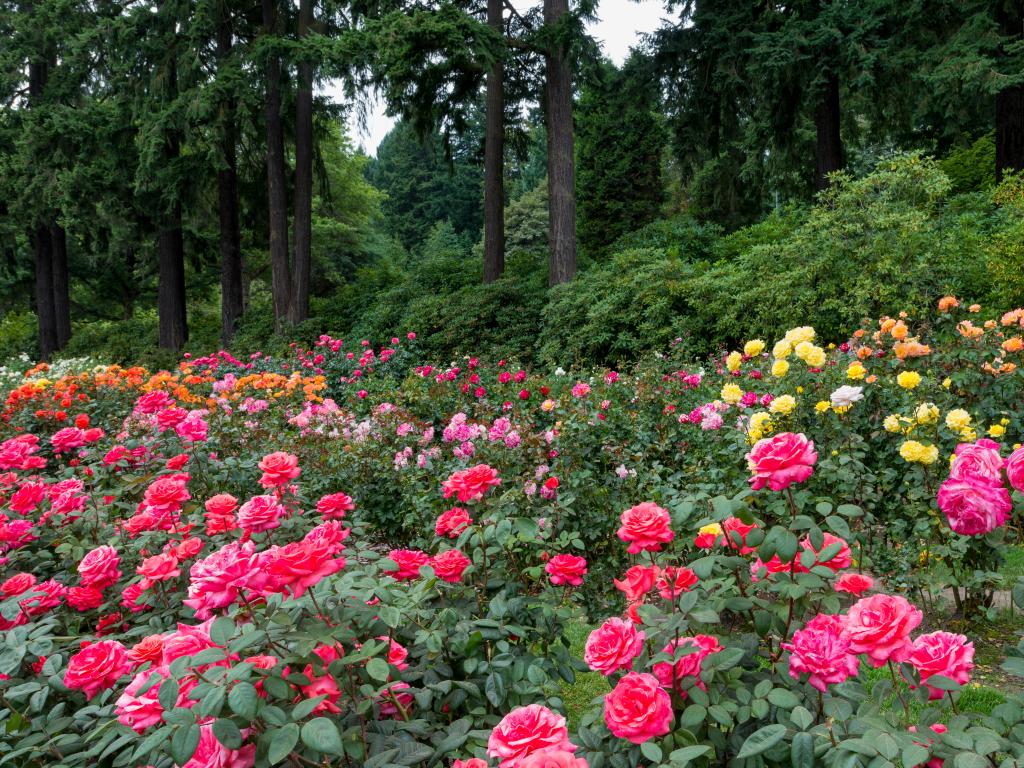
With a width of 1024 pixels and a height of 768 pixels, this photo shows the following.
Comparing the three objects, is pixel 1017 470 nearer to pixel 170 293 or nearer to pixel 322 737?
pixel 322 737

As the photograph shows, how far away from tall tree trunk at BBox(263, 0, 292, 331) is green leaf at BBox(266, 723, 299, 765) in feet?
42.1

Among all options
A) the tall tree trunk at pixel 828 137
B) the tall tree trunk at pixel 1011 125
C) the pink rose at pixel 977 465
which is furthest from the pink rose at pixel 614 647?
the tall tree trunk at pixel 828 137

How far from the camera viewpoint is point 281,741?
1.08 m

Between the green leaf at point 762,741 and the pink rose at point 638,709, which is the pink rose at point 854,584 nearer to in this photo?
the green leaf at point 762,741

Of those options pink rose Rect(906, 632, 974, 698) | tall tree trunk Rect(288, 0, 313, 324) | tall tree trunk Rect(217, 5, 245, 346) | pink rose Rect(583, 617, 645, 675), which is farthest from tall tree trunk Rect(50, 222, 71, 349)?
pink rose Rect(906, 632, 974, 698)

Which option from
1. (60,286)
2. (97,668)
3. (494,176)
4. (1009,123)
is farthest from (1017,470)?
(60,286)

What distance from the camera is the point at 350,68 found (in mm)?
10289

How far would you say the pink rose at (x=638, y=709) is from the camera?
43.3 inches

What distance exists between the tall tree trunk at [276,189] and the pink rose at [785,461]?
12813mm

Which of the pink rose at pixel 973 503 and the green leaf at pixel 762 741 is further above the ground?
the pink rose at pixel 973 503

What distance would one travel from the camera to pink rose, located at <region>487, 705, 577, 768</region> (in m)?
0.98

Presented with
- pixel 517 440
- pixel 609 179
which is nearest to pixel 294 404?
pixel 517 440

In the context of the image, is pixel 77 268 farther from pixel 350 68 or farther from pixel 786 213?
pixel 786 213

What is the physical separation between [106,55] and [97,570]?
1587 cm
